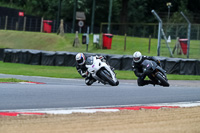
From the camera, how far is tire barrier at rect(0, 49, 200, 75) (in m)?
22.2

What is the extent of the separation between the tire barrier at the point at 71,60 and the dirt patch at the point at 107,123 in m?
14.2

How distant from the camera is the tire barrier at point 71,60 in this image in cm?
2223

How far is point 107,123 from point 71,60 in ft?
62.3

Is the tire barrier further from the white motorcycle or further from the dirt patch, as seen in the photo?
the dirt patch

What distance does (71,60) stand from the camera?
2586 centimetres

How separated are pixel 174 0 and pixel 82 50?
955 inches

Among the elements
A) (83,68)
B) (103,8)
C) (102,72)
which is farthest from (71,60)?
(103,8)

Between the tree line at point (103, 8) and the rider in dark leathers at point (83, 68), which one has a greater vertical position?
the tree line at point (103, 8)

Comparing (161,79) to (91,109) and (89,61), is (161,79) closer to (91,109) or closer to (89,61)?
(89,61)

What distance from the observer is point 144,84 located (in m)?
14.6

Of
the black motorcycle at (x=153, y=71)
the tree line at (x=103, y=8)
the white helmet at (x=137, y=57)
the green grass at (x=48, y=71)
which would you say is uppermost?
the tree line at (x=103, y=8)

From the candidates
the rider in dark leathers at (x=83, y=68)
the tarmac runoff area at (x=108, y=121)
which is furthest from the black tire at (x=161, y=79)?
the tarmac runoff area at (x=108, y=121)

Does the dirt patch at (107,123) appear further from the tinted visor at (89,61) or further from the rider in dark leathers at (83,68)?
the rider in dark leathers at (83,68)

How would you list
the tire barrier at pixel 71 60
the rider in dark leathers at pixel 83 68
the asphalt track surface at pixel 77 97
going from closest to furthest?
the asphalt track surface at pixel 77 97
the rider in dark leathers at pixel 83 68
the tire barrier at pixel 71 60
